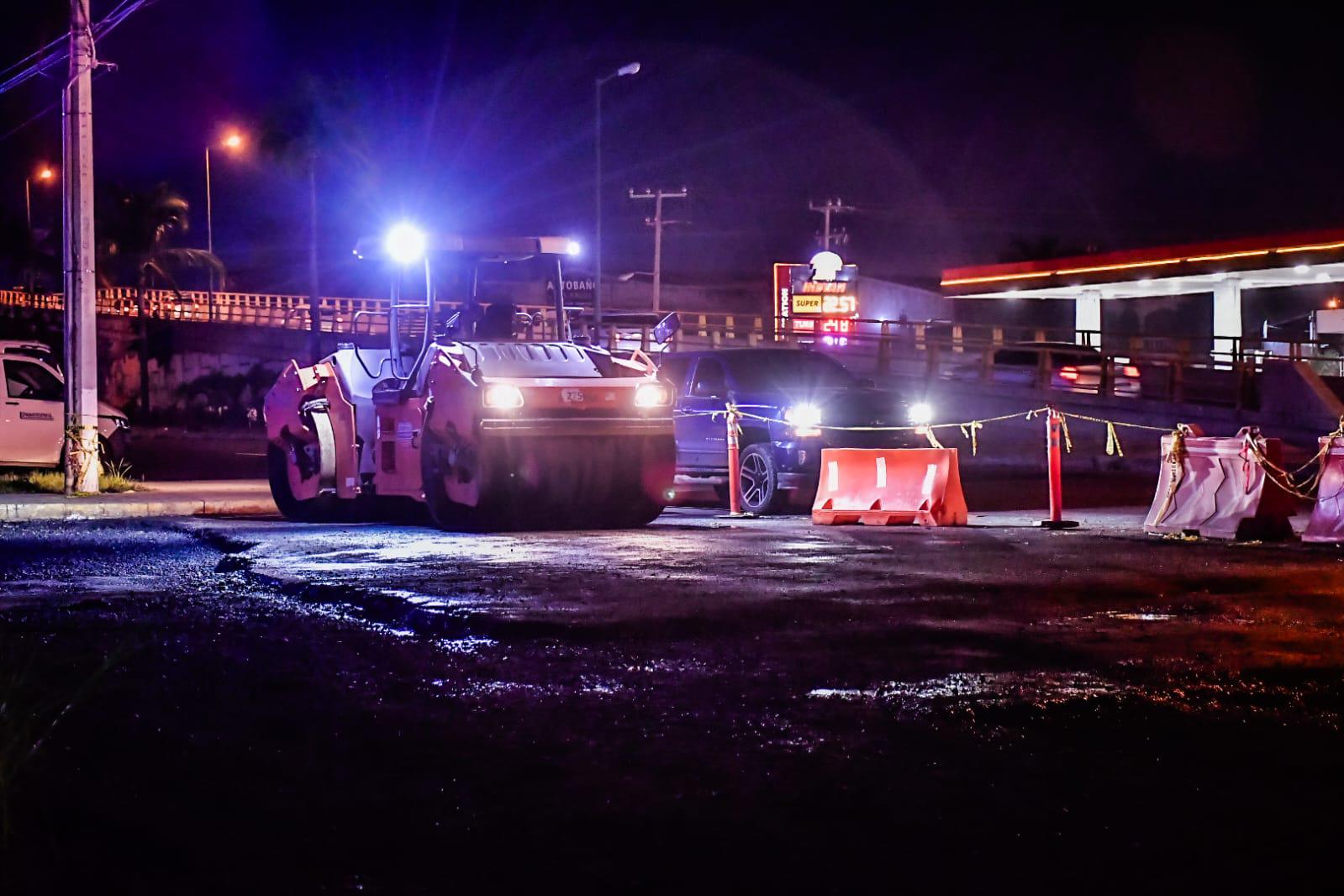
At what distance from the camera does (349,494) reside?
1759cm

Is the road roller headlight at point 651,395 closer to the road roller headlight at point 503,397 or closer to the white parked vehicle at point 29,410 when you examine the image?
the road roller headlight at point 503,397

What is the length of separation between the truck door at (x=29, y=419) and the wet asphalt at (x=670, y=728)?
1245 centimetres

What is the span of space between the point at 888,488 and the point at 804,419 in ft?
4.77

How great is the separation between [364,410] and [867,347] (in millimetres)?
30931

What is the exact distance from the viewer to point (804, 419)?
18.8m

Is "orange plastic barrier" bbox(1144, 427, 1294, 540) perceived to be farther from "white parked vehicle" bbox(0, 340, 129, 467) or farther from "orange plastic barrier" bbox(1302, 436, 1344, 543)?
"white parked vehicle" bbox(0, 340, 129, 467)

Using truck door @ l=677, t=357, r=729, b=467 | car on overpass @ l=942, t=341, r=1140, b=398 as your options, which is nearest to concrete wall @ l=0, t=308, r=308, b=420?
car on overpass @ l=942, t=341, r=1140, b=398

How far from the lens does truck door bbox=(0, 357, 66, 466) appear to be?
24.5 m

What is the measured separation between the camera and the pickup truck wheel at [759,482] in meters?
19.0

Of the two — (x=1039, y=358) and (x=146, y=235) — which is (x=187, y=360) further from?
(x=1039, y=358)

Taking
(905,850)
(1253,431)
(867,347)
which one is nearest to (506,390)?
(1253,431)

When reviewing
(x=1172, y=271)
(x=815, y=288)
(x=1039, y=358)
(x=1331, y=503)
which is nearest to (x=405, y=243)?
(x=1331, y=503)

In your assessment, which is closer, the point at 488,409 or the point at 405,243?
the point at 488,409

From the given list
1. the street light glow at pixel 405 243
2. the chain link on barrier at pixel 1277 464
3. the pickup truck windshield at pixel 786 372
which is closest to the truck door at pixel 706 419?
the pickup truck windshield at pixel 786 372
